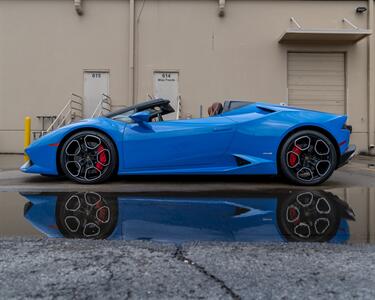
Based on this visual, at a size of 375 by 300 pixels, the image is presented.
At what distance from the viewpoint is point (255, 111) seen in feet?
16.4

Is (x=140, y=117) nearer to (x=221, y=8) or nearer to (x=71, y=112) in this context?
(x=71, y=112)

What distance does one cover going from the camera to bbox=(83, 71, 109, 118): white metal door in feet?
39.5

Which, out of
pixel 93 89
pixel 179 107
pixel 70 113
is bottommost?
pixel 70 113

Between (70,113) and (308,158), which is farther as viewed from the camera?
(70,113)

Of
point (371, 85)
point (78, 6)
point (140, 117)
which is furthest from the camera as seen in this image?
point (371, 85)

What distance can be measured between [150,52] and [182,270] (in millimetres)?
10526

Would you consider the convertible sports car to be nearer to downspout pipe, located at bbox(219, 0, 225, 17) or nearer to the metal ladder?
the metal ladder

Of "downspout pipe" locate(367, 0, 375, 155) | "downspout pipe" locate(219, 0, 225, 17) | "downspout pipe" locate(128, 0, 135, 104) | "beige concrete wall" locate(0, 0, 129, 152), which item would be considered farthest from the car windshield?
"downspout pipe" locate(367, 0, 375, 155)

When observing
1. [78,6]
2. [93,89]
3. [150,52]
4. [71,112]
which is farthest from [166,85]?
[78,6]

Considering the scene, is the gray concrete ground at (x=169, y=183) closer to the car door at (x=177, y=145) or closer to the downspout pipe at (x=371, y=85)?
the car door at (x=177, y=145)

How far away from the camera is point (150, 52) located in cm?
1202

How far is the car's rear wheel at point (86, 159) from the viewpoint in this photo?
4.87 m

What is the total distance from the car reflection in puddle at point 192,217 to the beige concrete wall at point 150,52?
8155mm

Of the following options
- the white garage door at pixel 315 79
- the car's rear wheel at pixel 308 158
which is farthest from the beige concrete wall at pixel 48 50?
the car's rear wheel at pixel 308 158
